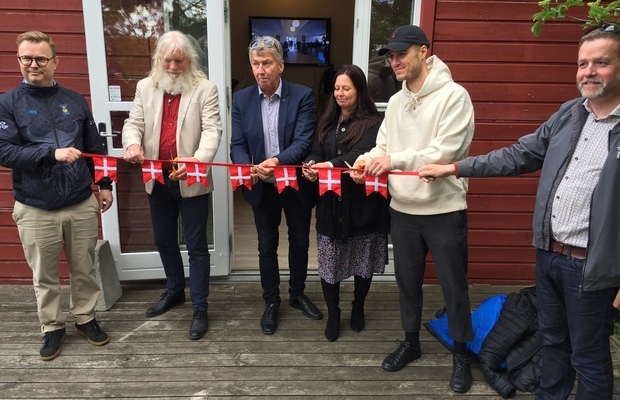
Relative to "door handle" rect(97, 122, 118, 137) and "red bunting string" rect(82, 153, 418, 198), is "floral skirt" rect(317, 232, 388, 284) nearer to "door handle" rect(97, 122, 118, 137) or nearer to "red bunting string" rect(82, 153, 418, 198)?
"red bunting string" rect(82, 153, 418, 198)

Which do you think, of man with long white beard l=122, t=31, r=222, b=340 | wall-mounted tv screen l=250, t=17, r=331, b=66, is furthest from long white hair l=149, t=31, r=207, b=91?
wall-mounted tv screen l=250, t=17, r=331, b=66

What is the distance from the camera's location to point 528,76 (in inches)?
136

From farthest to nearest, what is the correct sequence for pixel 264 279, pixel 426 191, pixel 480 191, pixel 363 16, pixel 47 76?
1. pixel 480 191
2. pixel 363 16
3. pixel 264 279
4. pixel 47 76
5. pixel 426 191

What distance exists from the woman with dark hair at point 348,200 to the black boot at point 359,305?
0.03m

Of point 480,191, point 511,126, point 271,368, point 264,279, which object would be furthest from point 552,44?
point 271,368

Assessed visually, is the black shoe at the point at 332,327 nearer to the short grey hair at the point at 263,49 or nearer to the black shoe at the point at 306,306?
the black shoe at the point at 306,306

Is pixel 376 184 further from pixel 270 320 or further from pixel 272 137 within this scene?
pixel 270 320

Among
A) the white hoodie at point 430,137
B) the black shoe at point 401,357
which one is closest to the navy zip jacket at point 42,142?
the white hoodie at point 430,137

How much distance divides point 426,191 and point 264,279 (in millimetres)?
1247

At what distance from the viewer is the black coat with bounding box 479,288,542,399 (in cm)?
251

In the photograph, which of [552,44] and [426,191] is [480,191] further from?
[426,191]

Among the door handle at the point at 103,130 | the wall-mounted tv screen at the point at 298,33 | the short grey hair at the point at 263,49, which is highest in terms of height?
the wall-mounted tv screen at the point at 298,33

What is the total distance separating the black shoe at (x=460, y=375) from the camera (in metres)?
2.52

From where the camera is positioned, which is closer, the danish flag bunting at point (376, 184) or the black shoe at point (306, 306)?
the danish flag bunting at point (376, 184)
